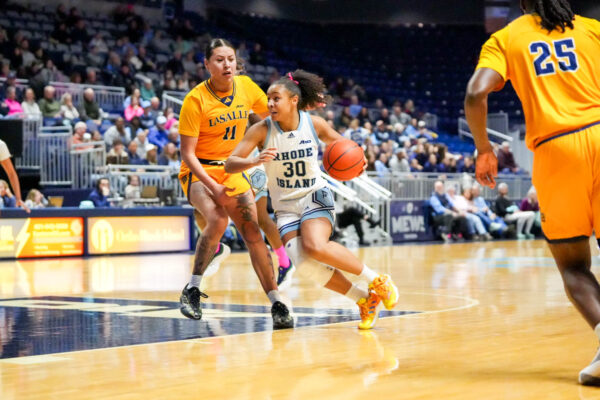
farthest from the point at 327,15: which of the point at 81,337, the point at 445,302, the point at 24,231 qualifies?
the point at 81,337

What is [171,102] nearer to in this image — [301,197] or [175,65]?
[175,65]

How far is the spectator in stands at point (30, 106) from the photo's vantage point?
17094 mm

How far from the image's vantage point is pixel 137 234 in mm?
16172

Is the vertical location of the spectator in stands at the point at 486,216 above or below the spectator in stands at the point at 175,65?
below

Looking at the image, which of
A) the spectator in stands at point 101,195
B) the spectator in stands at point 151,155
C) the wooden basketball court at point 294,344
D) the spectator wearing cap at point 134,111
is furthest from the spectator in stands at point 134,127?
the wooden basketball court at point 294,344

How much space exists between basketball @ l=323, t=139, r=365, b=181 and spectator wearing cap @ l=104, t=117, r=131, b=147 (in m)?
11.8

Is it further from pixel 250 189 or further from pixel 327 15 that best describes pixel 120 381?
pixel 327 15

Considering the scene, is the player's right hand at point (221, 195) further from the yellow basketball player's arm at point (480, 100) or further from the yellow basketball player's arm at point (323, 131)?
the yellow basketball player's arm at point (480, 100)

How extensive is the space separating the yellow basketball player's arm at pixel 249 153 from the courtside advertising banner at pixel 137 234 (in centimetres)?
992

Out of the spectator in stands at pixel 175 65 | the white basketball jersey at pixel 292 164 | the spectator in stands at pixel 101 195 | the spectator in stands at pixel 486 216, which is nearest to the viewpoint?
the white basketball jersey at pixel 292 164

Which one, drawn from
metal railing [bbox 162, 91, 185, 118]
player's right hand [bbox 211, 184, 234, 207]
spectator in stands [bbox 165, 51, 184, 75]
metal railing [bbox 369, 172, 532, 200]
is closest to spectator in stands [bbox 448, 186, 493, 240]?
metal railing [bbox 369, 172, 532, 200]

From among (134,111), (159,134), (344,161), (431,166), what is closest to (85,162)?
(159,134)

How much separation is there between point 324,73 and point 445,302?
2258cm

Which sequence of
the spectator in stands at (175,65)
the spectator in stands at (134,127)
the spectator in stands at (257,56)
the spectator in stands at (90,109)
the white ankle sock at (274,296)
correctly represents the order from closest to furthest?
1. the white ankle sock at (274,296)
2. the spectator in stands at (90,109)
3. the spectator in stands at (134,127)
4. the spectator in stands at (175,65)
5. the spectator in stands at (257,56)
